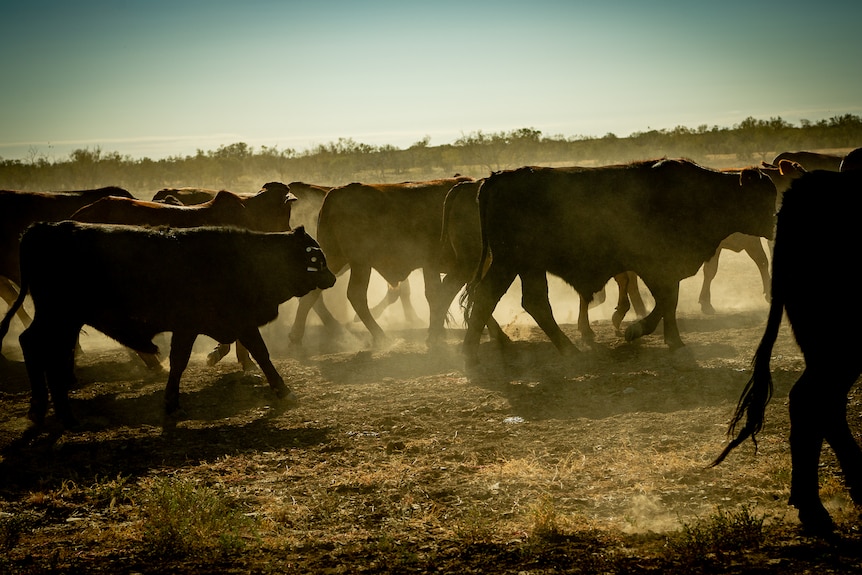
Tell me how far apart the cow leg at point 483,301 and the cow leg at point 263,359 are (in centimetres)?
249

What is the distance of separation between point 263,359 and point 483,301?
2.97 meters

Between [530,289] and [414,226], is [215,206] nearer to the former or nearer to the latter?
[414,226]

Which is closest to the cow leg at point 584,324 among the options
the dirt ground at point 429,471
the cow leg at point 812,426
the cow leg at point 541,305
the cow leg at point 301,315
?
the dirt ground at point 429,471

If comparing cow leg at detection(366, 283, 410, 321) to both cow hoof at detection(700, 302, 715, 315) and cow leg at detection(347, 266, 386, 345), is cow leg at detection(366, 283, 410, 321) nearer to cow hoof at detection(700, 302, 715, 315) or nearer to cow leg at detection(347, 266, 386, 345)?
cow leg at detection(347, 266, 386, 345)

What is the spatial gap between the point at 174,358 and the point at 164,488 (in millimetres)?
2909

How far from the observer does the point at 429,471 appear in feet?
19.6

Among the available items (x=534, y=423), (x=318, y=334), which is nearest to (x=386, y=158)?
(x=318, y=334)

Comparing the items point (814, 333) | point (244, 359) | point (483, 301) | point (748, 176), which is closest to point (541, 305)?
point (483, 301)

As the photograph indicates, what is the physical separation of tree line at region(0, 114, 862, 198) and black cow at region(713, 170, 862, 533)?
36016 millimetres

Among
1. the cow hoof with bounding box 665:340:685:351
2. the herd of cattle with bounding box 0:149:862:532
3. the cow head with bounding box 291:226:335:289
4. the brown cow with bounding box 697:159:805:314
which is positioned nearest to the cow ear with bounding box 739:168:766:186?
the herd of cattle with bounding box 0:149:862:532

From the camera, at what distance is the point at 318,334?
13.0 m

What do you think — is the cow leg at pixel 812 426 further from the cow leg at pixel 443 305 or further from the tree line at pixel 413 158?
the tree line at pixel 413 158

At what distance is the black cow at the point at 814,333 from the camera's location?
447 centimetres

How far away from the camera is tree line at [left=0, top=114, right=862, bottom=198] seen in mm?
44969
